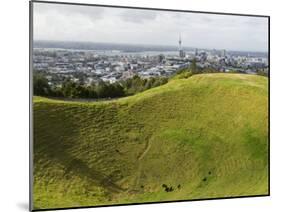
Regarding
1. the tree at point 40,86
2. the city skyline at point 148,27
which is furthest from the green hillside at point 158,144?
the city skyline at point 148,27

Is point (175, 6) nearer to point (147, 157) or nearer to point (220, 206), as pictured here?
point (147, 157)

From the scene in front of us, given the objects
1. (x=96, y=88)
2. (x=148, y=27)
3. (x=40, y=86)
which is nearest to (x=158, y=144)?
(x=96, y=88)

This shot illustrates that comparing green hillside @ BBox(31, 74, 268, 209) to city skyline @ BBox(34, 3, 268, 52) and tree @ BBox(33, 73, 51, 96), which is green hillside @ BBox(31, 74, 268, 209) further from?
city skyline @ BBox(34, 3, 268, 52)

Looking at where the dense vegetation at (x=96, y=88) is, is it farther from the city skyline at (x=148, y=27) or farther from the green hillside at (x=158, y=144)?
the city skyline at (x=148, y=27)

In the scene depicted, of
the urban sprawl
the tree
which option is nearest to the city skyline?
the urban sprawl

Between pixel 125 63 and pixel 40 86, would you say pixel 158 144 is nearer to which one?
pixel 125 63
